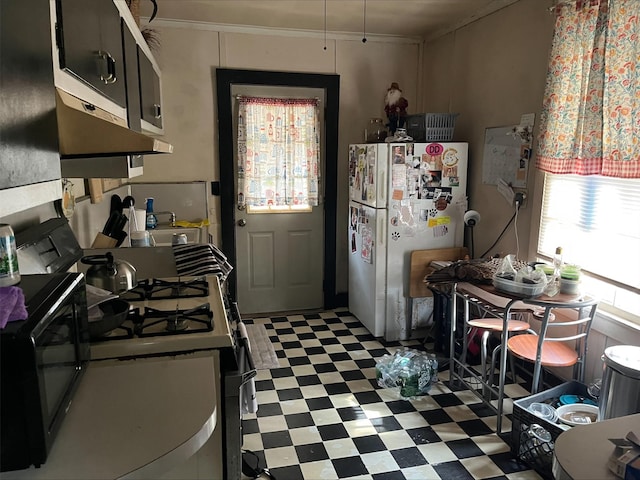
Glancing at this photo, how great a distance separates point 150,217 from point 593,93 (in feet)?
10.0

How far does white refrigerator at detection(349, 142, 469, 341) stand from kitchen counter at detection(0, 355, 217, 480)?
2336mm

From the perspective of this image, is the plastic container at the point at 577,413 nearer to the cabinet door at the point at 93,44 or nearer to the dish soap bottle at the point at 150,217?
the cabinet door at the point at 93,44

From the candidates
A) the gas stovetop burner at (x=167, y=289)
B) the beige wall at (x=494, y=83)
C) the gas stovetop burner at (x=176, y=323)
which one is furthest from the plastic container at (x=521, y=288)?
the gas stovetop burner at (x=176, y=323)

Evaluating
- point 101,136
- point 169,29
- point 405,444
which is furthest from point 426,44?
point 101,136

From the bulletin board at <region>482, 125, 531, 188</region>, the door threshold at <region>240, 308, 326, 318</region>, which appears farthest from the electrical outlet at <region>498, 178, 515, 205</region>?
the door threshold at <region>240, 308, 326, 318</region>

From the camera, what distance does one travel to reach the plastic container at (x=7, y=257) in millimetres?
995

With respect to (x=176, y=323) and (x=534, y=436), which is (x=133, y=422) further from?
(x=534, y=436)

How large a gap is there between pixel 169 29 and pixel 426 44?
7.32 ft

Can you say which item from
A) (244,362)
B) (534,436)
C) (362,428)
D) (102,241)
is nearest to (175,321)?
(244,362)

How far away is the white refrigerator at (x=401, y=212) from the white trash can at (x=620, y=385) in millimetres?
1725

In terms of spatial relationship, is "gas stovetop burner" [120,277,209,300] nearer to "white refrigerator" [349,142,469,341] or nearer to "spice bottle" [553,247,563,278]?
"white refrigerator" [349,142,469,341]

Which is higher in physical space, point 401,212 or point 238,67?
point 238,67

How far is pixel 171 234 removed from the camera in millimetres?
3572

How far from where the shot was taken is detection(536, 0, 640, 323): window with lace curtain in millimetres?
2223
